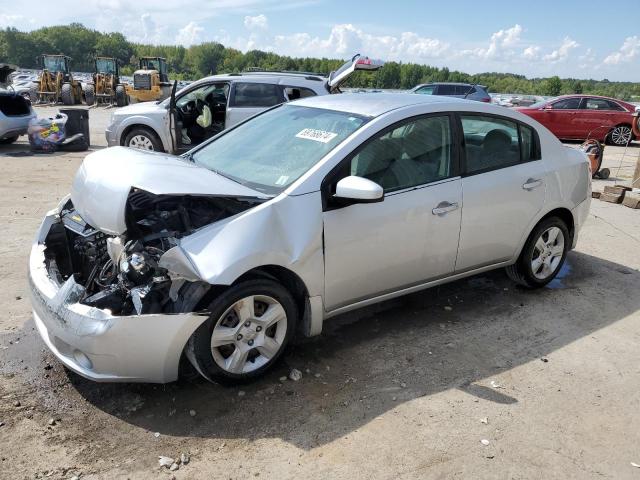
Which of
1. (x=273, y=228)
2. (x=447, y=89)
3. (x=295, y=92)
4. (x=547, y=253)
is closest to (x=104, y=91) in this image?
(x=447, y=89)

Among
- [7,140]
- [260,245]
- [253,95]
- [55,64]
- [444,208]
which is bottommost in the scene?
[7,140]

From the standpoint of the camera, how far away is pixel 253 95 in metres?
9.66

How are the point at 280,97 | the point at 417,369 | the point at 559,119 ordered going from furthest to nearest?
the point at 559,119 < the point at 280,97 < the point at 417,369

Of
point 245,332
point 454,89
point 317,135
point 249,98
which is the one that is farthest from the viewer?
point 454,89

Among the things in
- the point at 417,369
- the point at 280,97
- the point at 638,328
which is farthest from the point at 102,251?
the point at 280,97

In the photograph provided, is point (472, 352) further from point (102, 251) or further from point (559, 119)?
point (559, 119)

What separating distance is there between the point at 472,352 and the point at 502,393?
50 centimetres

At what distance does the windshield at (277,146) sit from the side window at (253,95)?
5.36 meters

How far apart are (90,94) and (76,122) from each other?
1994 centimetres

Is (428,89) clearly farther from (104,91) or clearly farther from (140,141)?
(104,91)

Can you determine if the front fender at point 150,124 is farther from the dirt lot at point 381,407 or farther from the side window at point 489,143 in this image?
the side window at point 489,143

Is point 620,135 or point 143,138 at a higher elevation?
point 620,135

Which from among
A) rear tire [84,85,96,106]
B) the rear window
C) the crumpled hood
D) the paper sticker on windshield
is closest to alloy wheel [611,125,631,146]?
the rear window

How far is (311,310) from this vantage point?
3.42 m
